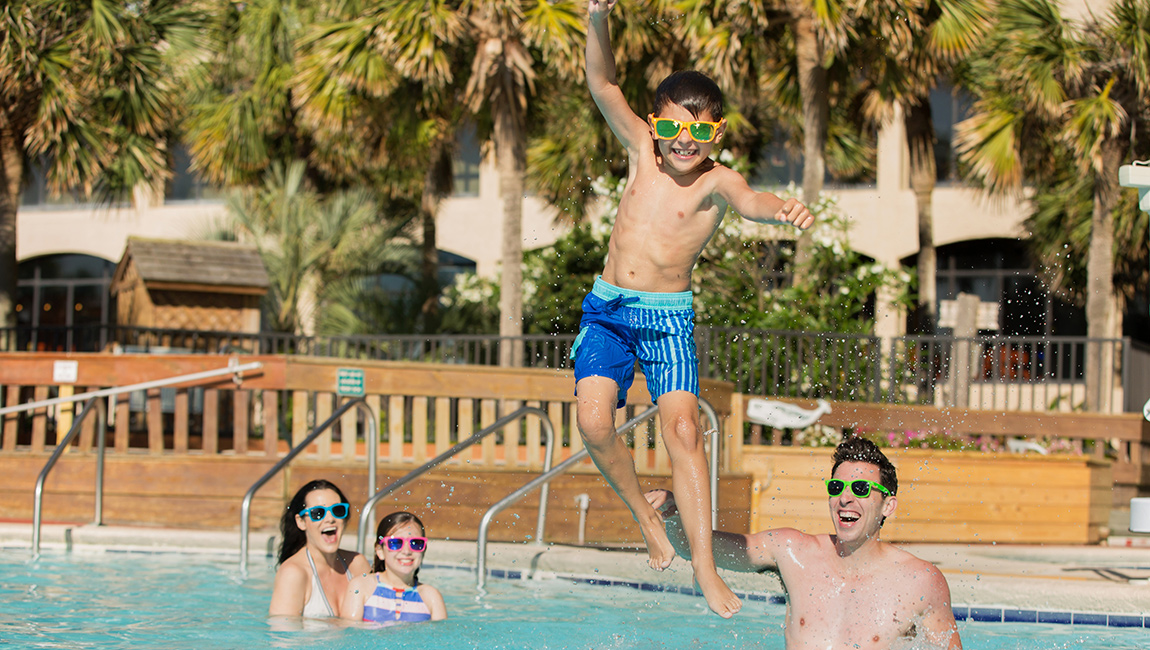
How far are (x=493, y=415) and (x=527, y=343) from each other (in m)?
5.74

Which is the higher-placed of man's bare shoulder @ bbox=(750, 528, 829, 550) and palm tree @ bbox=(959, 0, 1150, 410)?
palm tree @ bbox=(959, 0, 1150, 410)

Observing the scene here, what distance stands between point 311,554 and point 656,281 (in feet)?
7.95

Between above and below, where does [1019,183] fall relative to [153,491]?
above

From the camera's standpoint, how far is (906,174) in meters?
23.2

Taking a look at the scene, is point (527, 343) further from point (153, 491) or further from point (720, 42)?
point (153, 491)

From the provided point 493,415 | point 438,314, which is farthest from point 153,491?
point 438,314

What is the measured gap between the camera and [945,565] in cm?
775

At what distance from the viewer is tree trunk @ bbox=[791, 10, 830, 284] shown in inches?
539

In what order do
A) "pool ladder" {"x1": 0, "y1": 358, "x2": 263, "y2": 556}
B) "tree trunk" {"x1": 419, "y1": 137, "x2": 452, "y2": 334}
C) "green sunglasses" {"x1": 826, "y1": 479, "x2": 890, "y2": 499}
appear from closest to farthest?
"green sunglasses" {"x1": 826, "y1": 479, "x2": 890, "y2": 499} → "pool ladder" {"x1": 0, "y1": 358, "x2": 263, "y2": 556} → "tree trunk" {"x1": 419, "y1": 137, "x2": 452, "y2": 334}

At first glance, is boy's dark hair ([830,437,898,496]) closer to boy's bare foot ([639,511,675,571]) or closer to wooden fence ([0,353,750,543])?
boy's bare foot ([639,511,675,571])

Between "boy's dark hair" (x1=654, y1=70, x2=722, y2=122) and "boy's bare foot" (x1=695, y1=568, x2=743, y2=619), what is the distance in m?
1.54

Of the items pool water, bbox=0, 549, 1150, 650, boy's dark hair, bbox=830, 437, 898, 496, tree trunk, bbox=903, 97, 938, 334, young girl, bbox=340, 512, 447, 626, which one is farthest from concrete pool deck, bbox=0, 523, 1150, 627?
tree trunk, bbox=903, 97, 938, 334

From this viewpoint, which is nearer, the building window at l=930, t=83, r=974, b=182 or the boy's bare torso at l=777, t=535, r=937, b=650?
the boy's bare torso at l=777, t=535, r=937, b=650

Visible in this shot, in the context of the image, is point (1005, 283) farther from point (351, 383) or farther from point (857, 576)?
point (857, 576)
